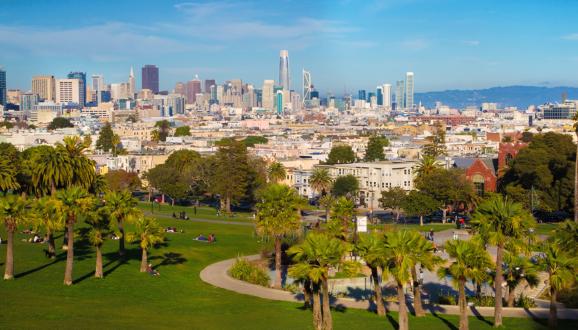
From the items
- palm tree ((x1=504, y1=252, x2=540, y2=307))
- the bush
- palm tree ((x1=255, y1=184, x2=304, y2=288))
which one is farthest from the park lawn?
palm tree ((x1=255, y1=184, x2=304, y2=288))

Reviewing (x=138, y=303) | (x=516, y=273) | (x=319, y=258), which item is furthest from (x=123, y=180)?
(x=319, y=258)

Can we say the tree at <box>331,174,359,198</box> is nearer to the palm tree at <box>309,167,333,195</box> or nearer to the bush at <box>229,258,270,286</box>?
the palm tree at <box>309,167,333,195</box>

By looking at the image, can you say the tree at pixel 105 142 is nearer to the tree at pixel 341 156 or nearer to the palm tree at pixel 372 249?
the tree at pixel 341 156

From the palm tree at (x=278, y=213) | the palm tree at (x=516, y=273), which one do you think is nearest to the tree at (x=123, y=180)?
the palm tree at (x=278, y=213)

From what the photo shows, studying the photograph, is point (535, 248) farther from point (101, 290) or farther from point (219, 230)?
point (219, 230)

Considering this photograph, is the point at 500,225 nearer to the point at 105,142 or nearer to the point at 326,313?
the point at 326,313

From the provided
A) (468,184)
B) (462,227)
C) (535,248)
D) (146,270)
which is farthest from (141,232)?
(468,184)

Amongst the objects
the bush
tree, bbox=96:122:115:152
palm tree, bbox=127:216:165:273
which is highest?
tree, bbox=96:122:115:152
